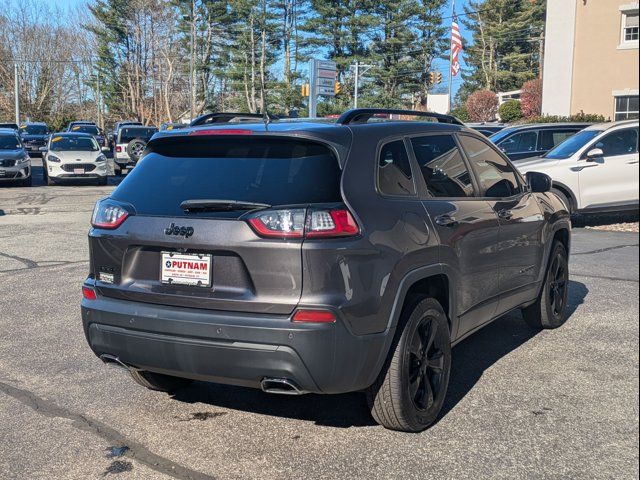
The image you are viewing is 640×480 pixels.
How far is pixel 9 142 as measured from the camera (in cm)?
2220

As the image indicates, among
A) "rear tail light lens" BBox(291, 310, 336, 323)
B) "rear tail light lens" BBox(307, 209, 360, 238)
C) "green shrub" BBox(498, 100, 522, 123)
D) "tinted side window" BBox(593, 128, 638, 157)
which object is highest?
"green shrub" BBox(498, 100, 522, 123)

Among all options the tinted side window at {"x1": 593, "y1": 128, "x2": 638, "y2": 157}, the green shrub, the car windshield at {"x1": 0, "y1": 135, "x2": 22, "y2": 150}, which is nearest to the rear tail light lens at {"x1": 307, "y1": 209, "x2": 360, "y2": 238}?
the tinted side window at {"x1": 593, "y1": 128, "x2": 638, "y2": 157}

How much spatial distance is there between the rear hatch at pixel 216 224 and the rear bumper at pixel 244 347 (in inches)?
3.0

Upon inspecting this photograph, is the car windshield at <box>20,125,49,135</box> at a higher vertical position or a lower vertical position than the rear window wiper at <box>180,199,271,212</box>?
higher

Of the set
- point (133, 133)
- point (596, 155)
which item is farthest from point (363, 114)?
point (133, 133)

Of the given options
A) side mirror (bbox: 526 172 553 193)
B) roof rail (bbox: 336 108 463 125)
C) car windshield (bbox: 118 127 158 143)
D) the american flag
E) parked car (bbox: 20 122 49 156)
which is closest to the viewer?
roof rail (bbox: 336 108 463 125)

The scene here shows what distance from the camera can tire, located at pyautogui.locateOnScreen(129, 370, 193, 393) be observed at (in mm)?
4684

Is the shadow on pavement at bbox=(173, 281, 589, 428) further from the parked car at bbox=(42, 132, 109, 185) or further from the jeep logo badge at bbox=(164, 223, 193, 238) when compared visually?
the parked car at bbox=(42, 132, 109, 185)

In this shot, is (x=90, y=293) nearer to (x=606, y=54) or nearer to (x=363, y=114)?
(x=363, y=114)

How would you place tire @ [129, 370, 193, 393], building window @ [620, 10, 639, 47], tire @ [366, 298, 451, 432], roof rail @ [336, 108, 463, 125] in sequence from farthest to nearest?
tire @ [129, 370, 193, 393], roof rail @ [336, 108, 463, 125], tire @ [366, 298, 451, 432], building window @ [620, 10, 639, 47]

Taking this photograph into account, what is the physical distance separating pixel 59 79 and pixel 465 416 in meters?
74.4

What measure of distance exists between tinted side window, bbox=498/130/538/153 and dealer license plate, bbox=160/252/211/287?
13.1 meters

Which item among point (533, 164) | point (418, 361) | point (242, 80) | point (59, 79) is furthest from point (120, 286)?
point (59, 79)

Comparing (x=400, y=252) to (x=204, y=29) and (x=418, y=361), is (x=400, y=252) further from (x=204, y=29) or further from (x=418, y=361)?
(x=204, y=29)
